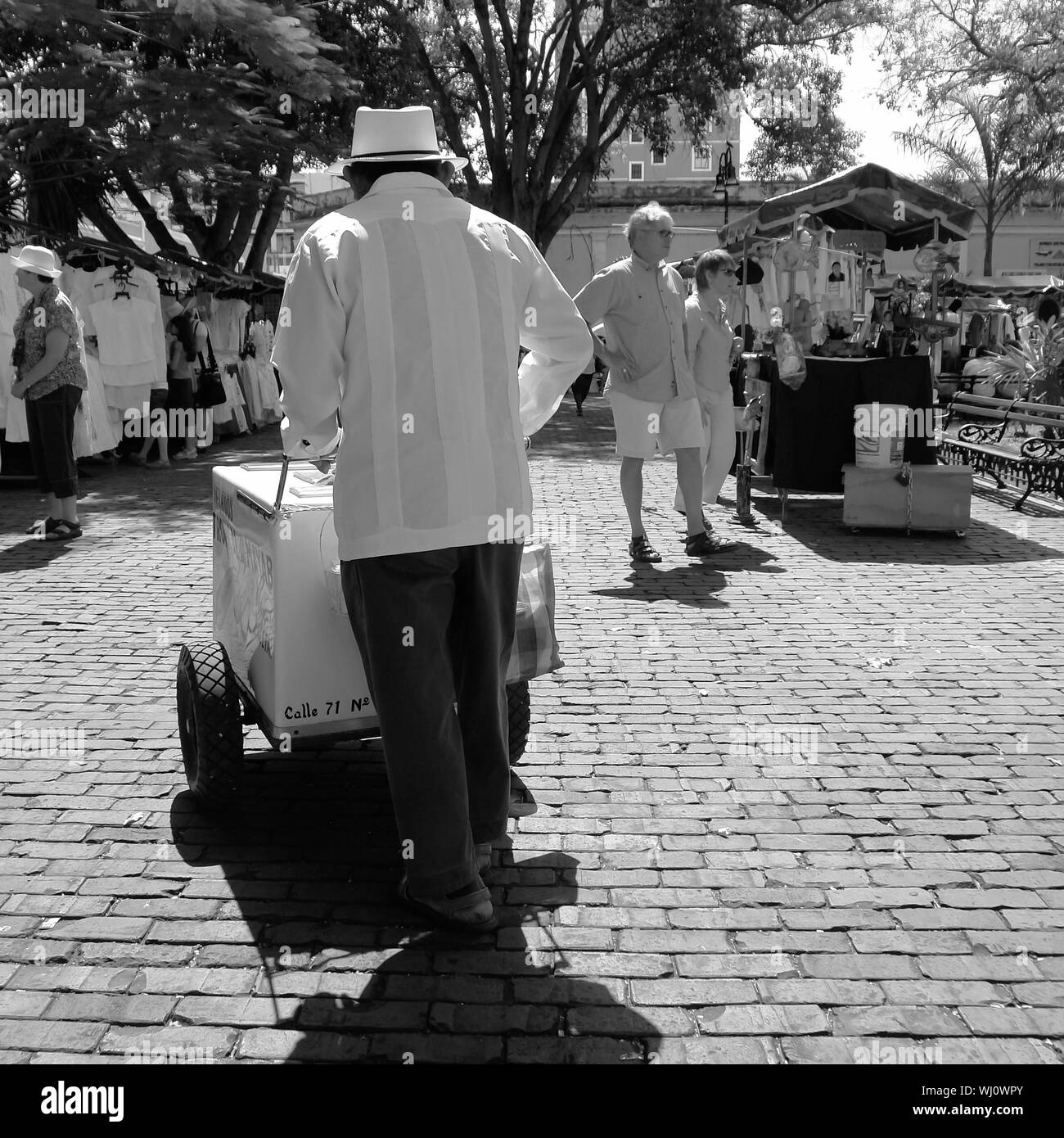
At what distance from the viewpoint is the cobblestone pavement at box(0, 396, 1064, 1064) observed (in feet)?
10.1

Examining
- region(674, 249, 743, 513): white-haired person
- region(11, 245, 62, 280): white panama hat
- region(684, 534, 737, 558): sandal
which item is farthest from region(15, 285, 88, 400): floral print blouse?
region(684, 534, 737, 558): sandal

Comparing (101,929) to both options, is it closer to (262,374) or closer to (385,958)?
(385,958)

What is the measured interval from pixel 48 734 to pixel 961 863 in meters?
3.58

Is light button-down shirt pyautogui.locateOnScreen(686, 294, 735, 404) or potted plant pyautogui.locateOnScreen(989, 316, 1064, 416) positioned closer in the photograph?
light button-down shirt pyautogui.locateOnScreen(686, 294, 735, 404)

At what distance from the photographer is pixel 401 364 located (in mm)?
3322

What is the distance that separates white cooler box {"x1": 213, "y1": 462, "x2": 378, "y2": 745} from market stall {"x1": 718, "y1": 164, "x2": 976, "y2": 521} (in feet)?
22.8

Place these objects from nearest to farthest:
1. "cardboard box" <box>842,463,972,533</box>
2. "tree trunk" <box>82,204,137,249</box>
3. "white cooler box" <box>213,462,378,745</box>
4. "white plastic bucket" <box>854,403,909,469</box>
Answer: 1. "white cooler box" <box>213,462,378,745</box>
2. "cardboard box" <box>842,463,972,533</box>
3. "white plastic bucket" <box>854,403,909,469</box>
4. "tree trunk" <box>82,204,137,249</box>

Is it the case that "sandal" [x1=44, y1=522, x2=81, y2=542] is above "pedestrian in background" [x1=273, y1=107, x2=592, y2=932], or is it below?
below

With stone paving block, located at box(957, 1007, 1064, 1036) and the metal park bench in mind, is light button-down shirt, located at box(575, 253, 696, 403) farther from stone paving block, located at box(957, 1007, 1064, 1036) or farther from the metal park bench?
stone paving block, located at box(957, 1007, 1064, 1036)

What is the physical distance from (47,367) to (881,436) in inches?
248

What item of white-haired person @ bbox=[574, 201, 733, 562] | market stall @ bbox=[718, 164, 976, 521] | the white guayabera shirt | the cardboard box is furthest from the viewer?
market stall @ bbox=[718, 164, 976, 521]

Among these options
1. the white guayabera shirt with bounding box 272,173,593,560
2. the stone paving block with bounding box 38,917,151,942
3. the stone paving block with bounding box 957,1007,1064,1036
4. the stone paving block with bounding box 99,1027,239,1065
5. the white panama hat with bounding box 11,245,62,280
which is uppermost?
the white panama hat with bounding box 11,245,62,280

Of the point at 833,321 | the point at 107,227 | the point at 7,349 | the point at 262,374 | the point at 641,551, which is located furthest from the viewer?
the point at 107,227

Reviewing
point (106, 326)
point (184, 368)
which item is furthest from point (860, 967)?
point (184, 368)
